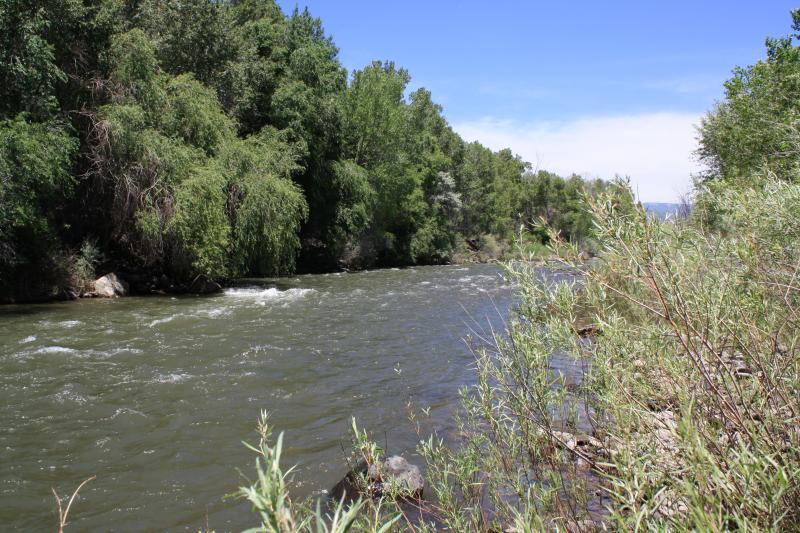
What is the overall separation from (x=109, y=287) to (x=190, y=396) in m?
12.9

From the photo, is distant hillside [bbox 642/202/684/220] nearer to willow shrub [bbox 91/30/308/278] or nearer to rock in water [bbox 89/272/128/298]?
willow shrub [bbox 91/30/308/278]

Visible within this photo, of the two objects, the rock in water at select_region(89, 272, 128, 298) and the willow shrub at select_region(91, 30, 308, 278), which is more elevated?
the willow shrub at select_region(91, 30, 308, 278)

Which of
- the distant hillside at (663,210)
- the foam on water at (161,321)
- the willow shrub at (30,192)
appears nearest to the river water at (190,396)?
the foam on water at (161,321)

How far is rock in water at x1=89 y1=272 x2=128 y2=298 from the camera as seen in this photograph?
63.7ft

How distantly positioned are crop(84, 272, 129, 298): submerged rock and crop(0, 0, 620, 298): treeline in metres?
0.66

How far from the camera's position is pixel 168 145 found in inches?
766

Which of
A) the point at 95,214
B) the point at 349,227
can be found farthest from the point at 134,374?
the point at 349,227

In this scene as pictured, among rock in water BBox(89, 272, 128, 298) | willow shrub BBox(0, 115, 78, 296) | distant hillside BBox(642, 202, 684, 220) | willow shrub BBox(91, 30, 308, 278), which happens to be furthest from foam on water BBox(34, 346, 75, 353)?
distant hillside BBox(642, 202, 684, 220)

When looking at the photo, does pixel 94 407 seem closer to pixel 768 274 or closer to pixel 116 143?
pixel 768 274

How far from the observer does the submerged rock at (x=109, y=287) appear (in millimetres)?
19391

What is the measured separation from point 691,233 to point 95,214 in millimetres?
22587

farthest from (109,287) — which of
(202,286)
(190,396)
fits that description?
(190,396)

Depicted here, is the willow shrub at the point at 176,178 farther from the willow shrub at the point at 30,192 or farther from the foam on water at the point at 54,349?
the foam on water at the point at 54,349

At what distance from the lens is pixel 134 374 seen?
33.2 ft
